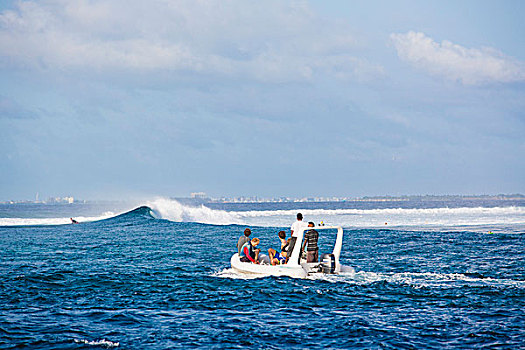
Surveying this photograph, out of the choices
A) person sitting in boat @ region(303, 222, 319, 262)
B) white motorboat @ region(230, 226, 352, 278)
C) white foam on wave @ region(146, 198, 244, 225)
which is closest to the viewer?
white motorboat @ region(230, 226, 352, 278)

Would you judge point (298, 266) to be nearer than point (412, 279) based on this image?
Yes

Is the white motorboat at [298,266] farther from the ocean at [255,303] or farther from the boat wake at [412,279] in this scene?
the ocean at [255,303]

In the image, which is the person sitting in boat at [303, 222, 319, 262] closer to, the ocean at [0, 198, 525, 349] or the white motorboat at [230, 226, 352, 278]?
the white motorboat at [230, 226, 352, 278]

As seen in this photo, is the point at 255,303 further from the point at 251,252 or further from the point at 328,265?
the point at 251,252

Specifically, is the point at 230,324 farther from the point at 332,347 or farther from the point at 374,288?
the point at 374,288

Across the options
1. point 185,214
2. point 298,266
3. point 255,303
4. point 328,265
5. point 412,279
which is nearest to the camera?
point 255,303

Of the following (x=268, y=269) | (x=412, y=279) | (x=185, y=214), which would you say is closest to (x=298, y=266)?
(x=268, y=269)

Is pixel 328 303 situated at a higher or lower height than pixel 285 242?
lower

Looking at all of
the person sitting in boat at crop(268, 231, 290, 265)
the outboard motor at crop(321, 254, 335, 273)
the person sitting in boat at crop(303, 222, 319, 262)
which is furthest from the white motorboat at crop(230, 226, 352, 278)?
the person sitting in boat at crop(268, 231, 290, 265)

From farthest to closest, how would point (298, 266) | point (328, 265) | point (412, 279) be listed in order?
point (328, 265) → point (412, 279) → point (298, 266)

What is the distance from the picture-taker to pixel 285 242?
20.5m

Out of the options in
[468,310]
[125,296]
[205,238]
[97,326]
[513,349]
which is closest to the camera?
[513,349]

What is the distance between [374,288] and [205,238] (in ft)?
79.8

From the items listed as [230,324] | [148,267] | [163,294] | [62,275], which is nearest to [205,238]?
[148,267]
